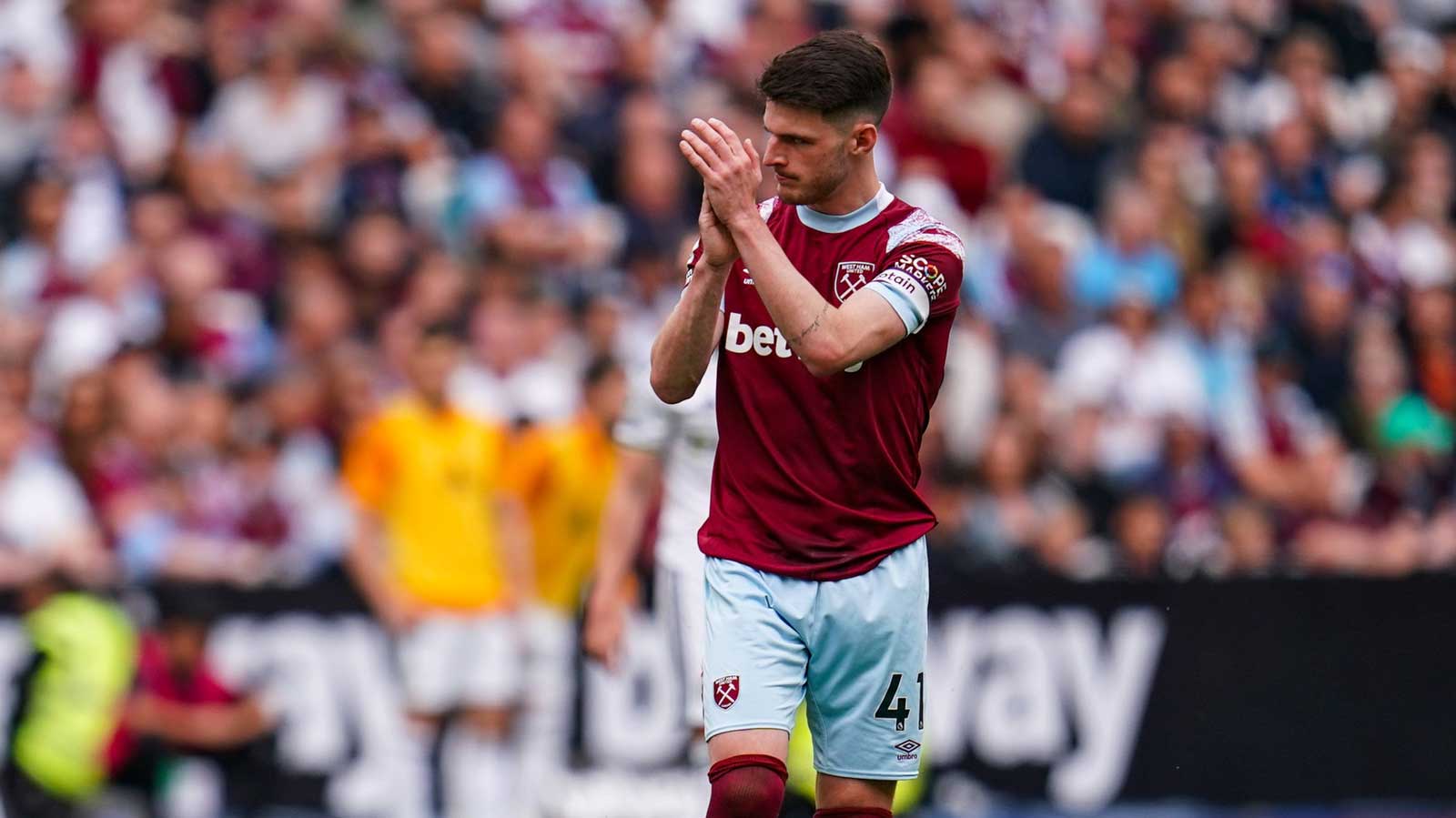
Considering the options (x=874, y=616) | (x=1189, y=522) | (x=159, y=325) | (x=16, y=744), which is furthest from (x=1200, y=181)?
(x=874, y=616)

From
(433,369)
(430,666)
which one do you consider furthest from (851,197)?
(433,369)

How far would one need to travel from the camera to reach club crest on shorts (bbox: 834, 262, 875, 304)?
20.7ft

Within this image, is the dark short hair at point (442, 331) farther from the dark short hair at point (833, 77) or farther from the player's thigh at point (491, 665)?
the dark short hair at point (833, 77)

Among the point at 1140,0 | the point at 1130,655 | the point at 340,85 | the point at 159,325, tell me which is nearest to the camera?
the point at 1130,655

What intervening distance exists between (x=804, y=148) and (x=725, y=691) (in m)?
1.50

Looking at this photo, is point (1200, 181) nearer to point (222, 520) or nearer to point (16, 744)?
point (222, 520)

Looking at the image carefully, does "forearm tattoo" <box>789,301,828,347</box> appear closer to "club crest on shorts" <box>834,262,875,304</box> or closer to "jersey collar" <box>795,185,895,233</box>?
"club crest on shorts" <box>834,262,875,304</box>

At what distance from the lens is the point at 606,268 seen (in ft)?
47.3

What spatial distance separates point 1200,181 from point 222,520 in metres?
7.92

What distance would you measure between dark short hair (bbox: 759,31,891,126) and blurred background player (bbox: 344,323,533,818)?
5.77m

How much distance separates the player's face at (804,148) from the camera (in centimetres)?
620

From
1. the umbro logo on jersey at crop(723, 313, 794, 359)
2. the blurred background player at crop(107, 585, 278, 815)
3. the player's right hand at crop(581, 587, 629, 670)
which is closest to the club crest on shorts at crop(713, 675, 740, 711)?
the umbro logo on jersey at crop(723, 313, 794, 359)

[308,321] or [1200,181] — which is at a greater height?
[1200,181]

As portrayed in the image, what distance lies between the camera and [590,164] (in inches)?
592
